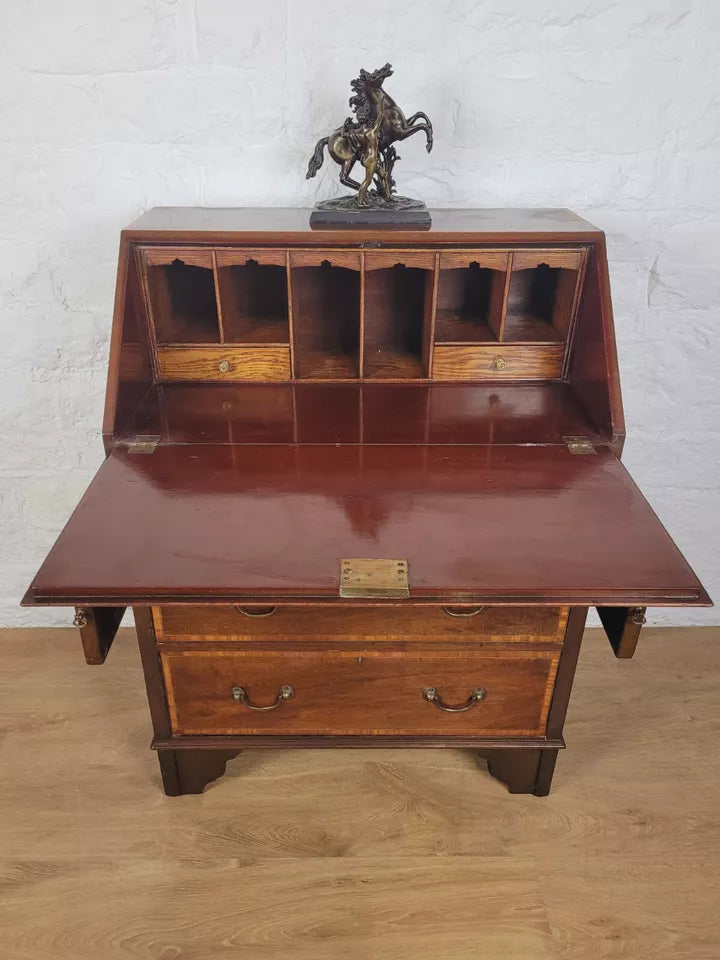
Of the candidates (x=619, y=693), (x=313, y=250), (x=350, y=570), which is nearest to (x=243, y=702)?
(x=350, y=570)

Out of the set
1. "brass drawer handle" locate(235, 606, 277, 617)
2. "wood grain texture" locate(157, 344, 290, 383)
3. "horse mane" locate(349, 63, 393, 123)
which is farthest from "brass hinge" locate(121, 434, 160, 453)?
"horse mane" locate(349, 63, 393, 123)

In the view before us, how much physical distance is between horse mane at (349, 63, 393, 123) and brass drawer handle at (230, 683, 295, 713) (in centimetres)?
127

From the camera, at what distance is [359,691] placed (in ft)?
5.14

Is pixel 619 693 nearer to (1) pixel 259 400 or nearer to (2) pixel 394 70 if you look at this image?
(1) pixel 259 400

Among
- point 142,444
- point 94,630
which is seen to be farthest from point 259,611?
point 142,444

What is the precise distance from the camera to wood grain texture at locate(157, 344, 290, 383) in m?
1.71

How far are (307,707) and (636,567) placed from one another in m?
0.80

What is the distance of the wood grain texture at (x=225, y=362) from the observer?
1.71 metres

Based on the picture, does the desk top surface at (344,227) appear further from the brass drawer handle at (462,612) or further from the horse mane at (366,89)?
the brass drawer handle at (462,612)

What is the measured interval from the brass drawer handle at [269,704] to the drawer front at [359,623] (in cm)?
15

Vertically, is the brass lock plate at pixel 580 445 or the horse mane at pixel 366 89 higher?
the horse mane at pixel 366 89

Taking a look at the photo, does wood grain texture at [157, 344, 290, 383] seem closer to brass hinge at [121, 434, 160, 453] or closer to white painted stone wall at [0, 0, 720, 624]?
brass hinge at [121, 434, 160, 453]

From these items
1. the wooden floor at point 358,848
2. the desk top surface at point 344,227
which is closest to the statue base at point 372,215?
the desk top surface at point 344,227

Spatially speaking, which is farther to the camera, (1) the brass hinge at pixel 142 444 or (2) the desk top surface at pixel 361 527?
(1) the brass hinge at pixel 142 444
